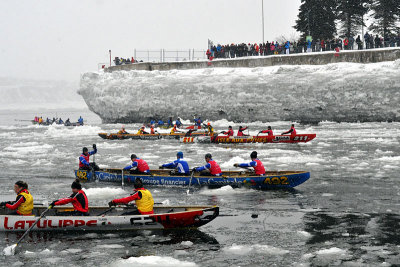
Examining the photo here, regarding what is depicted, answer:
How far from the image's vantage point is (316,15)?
2055 inches

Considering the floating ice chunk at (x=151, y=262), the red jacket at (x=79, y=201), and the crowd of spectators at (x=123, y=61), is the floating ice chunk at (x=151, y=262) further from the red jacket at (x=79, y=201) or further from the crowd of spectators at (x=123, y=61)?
the crowd of spectators at (x=123, y=61)

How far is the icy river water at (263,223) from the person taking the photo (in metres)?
9.87

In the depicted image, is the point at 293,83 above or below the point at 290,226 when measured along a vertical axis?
above

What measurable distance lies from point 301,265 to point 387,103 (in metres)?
37.7

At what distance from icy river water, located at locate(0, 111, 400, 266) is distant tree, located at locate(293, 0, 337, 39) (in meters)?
30.1

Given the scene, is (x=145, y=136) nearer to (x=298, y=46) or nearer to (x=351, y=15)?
(x=298, y=46)

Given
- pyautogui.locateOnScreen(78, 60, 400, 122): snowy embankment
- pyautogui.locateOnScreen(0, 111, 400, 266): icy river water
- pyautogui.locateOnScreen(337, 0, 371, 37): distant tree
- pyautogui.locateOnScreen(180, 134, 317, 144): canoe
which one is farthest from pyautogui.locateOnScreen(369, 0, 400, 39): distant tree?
pyautogui.locateOnScreen(0, 111, 400, 266): icy river water

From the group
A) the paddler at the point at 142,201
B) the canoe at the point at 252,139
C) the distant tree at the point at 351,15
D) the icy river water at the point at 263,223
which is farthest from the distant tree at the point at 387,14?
the paddler at the point at 142,201

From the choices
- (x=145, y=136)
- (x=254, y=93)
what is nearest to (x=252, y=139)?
(x=145, y=136)

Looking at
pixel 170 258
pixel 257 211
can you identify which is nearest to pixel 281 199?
pixel 257 211

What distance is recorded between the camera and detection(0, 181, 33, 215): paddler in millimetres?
11789

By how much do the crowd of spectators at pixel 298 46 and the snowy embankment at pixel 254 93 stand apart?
2447mm

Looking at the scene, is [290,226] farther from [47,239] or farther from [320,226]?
[47,239]

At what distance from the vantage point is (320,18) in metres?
52.2
